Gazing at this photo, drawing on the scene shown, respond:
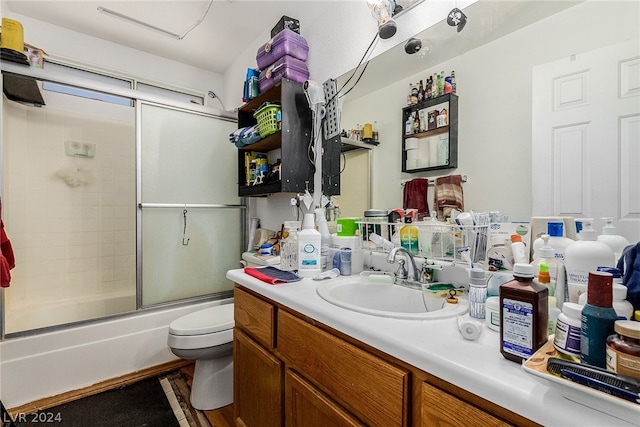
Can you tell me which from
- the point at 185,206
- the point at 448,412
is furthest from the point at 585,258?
the point at 185,206

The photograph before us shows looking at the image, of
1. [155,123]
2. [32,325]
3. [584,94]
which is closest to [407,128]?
[584,94]

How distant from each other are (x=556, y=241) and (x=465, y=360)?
45cm

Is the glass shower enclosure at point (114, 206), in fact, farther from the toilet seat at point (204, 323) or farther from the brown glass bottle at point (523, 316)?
the brown glass bottle at point (523, 316)

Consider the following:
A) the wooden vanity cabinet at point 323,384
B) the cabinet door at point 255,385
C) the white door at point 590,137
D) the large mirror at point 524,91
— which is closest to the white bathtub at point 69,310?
the cabinet door at point 255,385

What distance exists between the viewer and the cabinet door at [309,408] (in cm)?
71

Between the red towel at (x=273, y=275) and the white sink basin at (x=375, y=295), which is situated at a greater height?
the red towel at (x=273, y=275)

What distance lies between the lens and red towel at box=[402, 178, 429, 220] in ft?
3.76

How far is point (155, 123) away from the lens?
202 centimetres

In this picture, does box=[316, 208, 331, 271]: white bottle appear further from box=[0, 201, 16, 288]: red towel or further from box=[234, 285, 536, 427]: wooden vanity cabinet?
box=[0, 201, 16, 288]: red towel

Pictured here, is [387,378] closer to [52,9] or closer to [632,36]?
[632,36]

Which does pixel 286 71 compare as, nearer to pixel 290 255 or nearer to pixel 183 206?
pixel 290 255

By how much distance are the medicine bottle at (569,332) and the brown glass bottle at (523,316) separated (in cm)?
2

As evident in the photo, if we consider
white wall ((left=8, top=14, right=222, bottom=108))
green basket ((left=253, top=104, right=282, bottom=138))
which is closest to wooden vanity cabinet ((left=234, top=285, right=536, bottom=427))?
green basket ((left=253, top=104, right=282, bottom=138))

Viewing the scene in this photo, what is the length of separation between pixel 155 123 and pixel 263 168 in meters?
0.86
